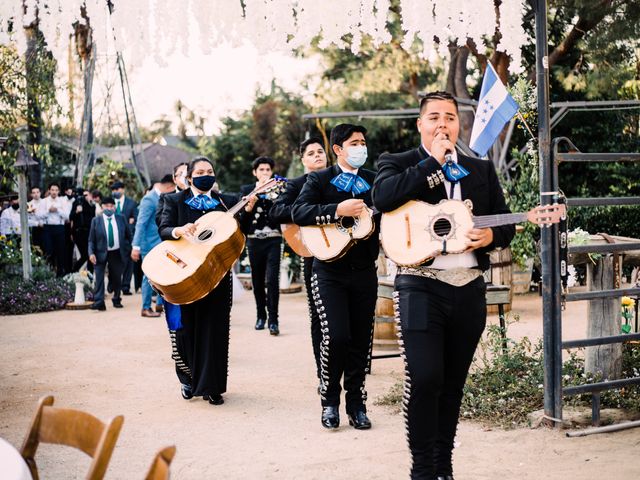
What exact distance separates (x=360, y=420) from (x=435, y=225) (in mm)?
2312

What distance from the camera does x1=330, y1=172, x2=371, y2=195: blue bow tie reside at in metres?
6.05

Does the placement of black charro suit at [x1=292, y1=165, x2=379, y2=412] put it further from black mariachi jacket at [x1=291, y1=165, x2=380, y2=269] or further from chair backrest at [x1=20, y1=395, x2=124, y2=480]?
chair backrest at [x1=20, y1=395, x2=124, y2=480]

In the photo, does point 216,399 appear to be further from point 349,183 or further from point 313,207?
point 349,183

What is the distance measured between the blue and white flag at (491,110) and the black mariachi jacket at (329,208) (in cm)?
149

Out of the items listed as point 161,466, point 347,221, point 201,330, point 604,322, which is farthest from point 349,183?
point 161,466

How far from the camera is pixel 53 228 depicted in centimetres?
1803

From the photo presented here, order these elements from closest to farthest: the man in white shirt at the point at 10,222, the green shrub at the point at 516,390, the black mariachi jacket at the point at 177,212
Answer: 1. the green shrub at the point at 516,390
2. the black mariachi jacket at the point at 177,212
3. the man in white shirt at the point at 10,222

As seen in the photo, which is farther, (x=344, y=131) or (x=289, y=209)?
(x=289, y=209)

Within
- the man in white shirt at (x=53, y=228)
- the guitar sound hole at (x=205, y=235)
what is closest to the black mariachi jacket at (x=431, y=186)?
the guitar sound hole at (x=205, y=235)

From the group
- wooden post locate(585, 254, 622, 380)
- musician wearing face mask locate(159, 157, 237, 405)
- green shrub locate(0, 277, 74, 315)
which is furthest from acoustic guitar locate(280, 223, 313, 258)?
green shrub locate(0, 277, 74, 315)

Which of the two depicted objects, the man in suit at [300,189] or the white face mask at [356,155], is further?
the man in suit at [300,189]

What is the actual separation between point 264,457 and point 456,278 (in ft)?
6.68

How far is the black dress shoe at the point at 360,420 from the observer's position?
236 inches

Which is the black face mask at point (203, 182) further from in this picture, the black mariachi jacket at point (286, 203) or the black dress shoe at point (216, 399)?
the black dress shoe at point (216, 399)
